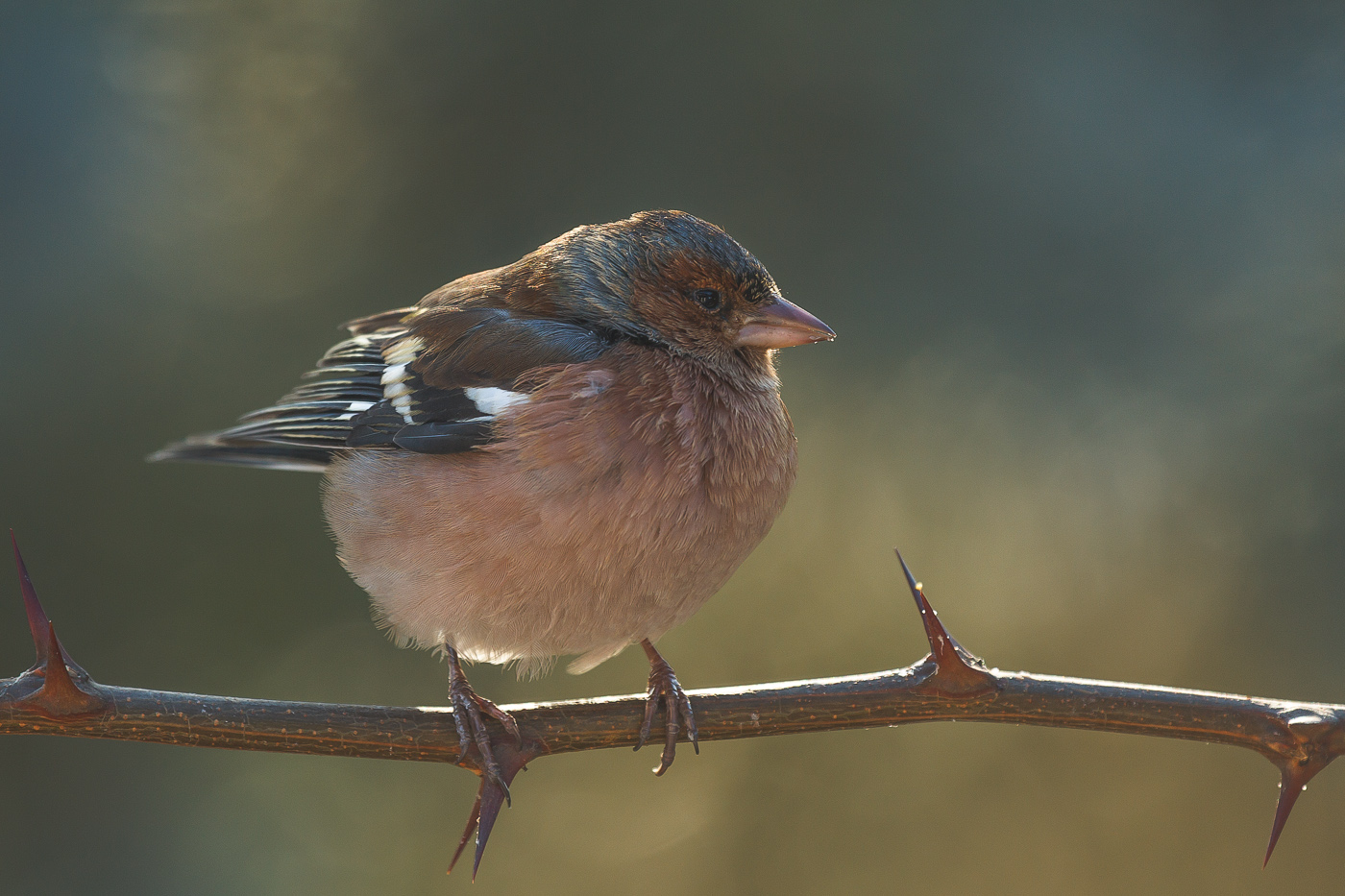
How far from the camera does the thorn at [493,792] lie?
178 cm

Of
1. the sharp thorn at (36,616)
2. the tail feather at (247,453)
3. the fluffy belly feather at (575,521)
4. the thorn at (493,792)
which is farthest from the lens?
the tail feather at (247,453)

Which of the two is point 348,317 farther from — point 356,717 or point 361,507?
point 356,717

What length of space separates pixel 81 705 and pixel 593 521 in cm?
90

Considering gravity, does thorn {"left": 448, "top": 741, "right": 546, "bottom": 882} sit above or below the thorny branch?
below

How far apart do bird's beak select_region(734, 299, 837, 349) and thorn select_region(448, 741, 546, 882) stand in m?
0.99

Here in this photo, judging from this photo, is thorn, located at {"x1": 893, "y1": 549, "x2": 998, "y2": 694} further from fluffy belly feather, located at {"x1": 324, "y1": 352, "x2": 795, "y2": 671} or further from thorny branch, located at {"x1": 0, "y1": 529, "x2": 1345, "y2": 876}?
fluffy belly feather, located at {"x1": 324, "y1": 352, "x2": 795, "y2": 671}

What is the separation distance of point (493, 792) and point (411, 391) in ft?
3.45

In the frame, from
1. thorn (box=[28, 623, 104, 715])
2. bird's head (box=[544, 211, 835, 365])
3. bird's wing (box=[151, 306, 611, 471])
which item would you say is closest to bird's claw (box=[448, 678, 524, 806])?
bird's wing (box=[151, 306, 611, 471])

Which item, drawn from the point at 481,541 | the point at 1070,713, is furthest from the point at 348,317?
the point at 1070,713

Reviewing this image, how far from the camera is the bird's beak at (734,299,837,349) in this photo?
235 cm

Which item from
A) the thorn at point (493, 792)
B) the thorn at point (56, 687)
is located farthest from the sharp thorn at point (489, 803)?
the thorn at point (56, 687)

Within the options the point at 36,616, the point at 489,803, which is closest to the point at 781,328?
the point at 489,803

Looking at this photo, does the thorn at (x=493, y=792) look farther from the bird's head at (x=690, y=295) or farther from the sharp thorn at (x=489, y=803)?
the bird's head at (x=690, y=295)

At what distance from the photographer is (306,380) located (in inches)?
118
